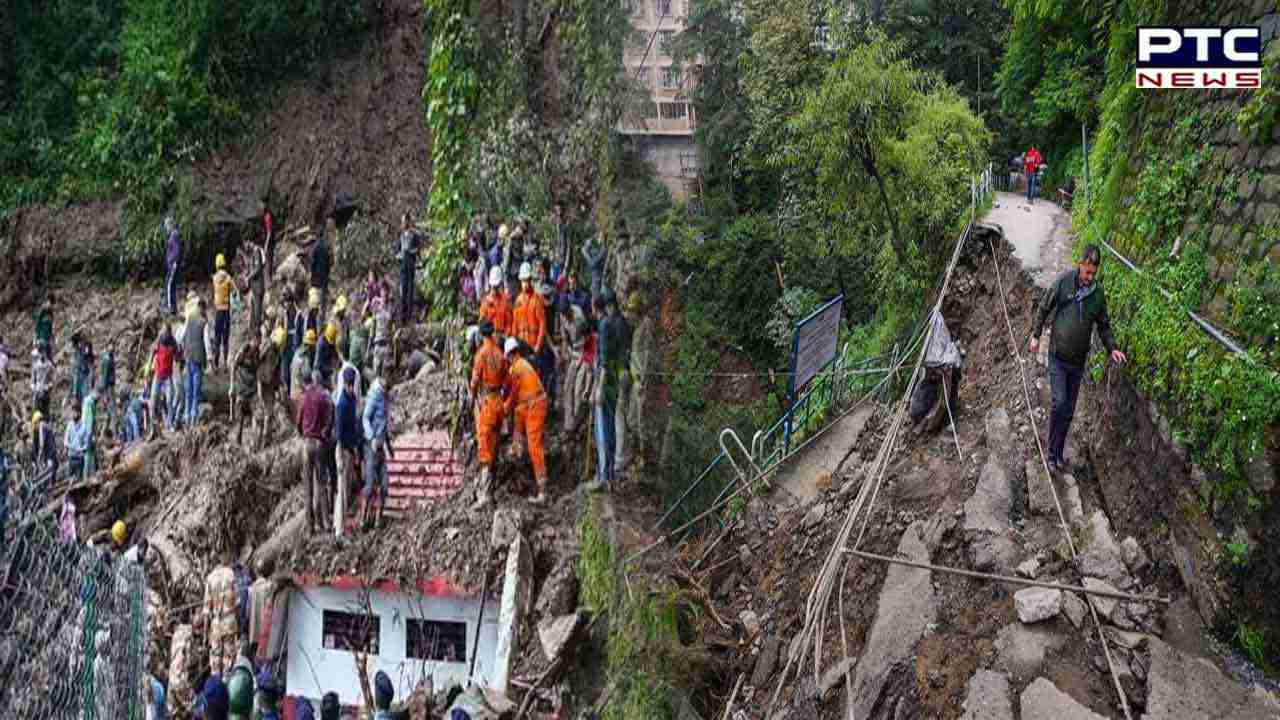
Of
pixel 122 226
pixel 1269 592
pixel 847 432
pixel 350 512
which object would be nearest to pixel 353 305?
pixel 350 512

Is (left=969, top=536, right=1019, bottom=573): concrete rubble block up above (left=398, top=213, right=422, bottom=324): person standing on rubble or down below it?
below

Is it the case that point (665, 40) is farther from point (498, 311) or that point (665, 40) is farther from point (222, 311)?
point (222, 311)

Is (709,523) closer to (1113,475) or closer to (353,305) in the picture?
(1113,475)

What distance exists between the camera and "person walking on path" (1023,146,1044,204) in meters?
4.02

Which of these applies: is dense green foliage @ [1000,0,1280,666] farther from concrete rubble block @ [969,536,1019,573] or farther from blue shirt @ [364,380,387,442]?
blue shirt @ [364,380,387,442]

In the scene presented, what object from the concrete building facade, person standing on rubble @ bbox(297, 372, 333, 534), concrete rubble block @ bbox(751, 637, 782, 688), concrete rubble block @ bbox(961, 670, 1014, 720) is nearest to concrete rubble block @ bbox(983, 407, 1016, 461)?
concrete rubble block @ bbox(961, 670, 1014, 720)

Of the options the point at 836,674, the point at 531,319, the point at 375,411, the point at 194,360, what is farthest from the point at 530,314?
the point at 194,360

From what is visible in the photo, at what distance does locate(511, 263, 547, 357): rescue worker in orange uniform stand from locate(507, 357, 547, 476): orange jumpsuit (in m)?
0.08

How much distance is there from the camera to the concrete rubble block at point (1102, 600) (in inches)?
112

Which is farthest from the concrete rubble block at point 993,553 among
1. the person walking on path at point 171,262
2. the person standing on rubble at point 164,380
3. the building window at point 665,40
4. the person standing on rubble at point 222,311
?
the person walking on path at point 171,262

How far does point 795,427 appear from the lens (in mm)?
2490

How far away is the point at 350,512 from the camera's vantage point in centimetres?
385

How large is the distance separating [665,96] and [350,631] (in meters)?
2.43

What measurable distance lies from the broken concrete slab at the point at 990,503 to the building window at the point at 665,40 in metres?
1.82
